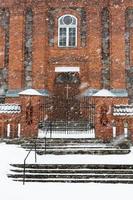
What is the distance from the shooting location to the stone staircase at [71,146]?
17922mm

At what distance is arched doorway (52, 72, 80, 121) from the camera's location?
Answer: 2447 centimetres

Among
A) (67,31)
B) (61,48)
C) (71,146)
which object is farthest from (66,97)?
(71,146)

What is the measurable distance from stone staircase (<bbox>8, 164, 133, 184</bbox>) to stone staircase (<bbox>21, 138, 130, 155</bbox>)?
2205 mm

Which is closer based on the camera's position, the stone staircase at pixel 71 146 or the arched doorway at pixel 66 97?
the stone staircase at pixel 71 146

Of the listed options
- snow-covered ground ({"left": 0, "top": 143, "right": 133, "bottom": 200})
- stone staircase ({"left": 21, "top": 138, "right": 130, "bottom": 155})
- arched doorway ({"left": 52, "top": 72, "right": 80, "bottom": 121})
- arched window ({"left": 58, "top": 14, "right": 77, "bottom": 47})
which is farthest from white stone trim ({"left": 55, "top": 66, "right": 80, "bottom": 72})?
snow-covered ground ({"left": 0, "top": 143, "right": 133, "bottom": 200})

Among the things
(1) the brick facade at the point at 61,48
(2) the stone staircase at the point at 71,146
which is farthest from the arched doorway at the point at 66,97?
(2) the stone staircase at the point at 71,146

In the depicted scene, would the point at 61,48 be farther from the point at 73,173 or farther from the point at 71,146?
the point at 73,173

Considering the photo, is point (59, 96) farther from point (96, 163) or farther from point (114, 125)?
point (96, 163)

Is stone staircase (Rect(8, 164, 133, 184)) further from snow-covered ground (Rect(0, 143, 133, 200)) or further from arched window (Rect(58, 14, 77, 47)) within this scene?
arched window (Rect(58, 14, 77, 47))

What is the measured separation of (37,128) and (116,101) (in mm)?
5067

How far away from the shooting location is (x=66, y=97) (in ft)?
83.3

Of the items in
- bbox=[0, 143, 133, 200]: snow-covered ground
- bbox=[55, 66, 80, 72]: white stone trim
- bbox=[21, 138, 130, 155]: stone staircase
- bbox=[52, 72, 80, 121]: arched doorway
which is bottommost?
bbox=[0, 143, 133, 200]: snow-covered ground

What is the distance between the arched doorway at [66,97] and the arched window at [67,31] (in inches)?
68.6
